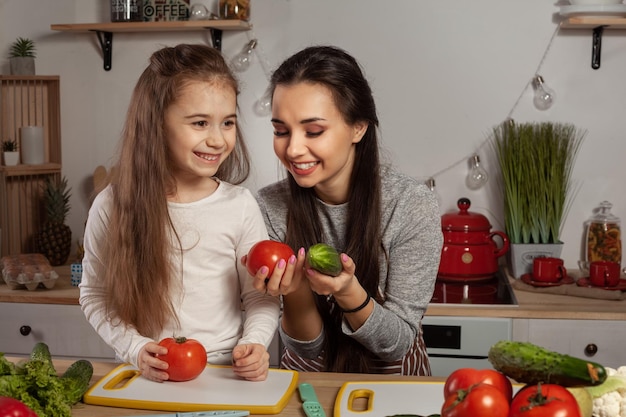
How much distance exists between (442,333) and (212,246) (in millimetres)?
1052

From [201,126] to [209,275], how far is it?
0.30 metres

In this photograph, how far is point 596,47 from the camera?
2.84m

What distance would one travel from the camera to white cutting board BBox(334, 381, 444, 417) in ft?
4.24

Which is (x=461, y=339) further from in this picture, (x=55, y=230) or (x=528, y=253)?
(x=55, y=230)

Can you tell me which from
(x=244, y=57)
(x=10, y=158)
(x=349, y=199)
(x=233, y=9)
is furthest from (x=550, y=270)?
(x=10, y=158)

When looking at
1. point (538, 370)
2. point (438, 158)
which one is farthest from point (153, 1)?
point (538, 370)

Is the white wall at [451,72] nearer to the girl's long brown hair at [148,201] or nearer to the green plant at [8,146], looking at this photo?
the green plant at [8,146]

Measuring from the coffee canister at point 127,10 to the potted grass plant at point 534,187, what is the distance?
1.41 meters

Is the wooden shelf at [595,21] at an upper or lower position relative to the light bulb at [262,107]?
upper

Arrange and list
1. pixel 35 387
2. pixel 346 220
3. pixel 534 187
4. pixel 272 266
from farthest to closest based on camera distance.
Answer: pixel 534 187 < pixel 346 220 < pixel 272 266 < pixel 35 387

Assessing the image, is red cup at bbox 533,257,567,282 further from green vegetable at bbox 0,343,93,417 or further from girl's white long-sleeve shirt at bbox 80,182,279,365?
green vegetable at bbox 0,343,93,417

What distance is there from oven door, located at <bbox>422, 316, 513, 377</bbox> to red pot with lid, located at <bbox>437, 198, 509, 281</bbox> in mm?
299

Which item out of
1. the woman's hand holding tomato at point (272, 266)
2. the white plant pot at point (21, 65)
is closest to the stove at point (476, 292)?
the woman's hand holding tomato at point (272, 266)

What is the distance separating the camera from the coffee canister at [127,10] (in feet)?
9.73
